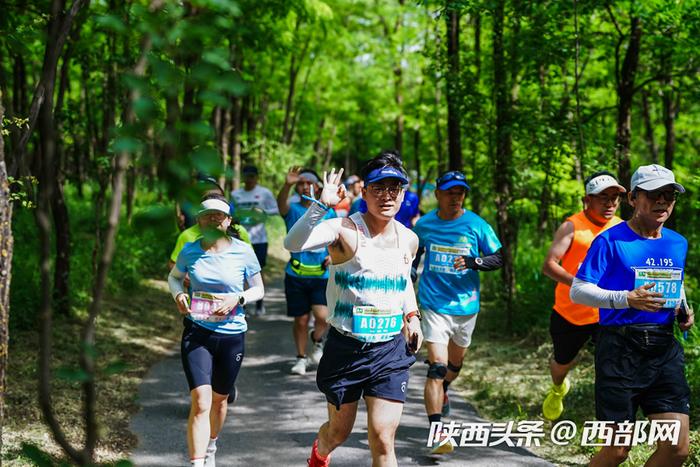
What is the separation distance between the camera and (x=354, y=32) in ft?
84.9

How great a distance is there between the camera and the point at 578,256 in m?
5.73

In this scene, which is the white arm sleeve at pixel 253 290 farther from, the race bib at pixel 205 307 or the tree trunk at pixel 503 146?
the tree trunk at pixel 503 146

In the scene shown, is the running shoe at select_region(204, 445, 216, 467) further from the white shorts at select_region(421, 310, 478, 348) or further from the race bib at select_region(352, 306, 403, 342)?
the white shorts at select_region(421, 310, 478, 348)

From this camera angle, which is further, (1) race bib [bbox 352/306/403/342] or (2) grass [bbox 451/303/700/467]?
(2) grass [bbox 451/303/700/467]

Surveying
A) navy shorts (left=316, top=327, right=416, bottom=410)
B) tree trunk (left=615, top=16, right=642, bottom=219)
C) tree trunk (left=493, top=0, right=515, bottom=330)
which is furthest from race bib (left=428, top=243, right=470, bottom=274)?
tree trunk (left=615, top=16, right=642, bottom=219)

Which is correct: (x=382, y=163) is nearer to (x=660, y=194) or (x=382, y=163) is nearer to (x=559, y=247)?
(x=660, y=194)

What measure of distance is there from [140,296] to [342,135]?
96.6ft

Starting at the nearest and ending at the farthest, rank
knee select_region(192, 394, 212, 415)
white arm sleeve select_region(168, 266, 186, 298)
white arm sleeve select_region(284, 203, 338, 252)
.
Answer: white arm sleeve select_region(284, 203, 338, 252) < knee select_region(192, 394, 212, 415) < white arm sleeve select_region(168, 266, 186, 298)

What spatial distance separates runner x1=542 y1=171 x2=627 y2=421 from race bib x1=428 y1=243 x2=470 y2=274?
78 centimetres

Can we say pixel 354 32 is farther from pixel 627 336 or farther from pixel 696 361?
pixel 627 336

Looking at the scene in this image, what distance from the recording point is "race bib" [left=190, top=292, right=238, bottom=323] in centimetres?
502

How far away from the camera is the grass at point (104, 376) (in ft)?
18.6

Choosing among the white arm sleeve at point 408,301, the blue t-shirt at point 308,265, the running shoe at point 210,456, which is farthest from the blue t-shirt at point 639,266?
the blue t-shirt at point 308,265

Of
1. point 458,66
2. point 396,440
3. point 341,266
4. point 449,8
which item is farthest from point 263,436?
point 458,66
